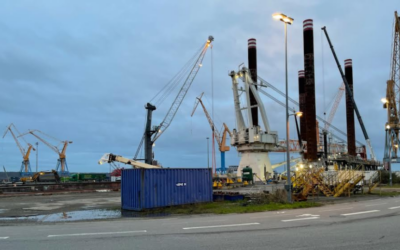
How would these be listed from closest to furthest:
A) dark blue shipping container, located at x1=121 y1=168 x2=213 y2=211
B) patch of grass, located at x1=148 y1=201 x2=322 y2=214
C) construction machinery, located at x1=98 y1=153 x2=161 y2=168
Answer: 1. patch of grass, located at x1=148 y1=201 x2=322 y2=214
2. dark blue shipping container, located at x1=121 y1=168 x2=213 y2=211
3. construction machinery, located at x1=98 y1=153 x2=161 y2=168

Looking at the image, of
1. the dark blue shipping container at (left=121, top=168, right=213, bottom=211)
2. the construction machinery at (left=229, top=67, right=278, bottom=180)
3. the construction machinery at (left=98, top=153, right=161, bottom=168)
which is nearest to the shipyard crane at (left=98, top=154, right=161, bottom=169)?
the construction machinery at (left=98, top=153, right=161, bottom=168)

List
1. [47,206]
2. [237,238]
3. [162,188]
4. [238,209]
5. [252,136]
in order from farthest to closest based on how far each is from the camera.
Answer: [252,136], [47,206], [162,188], [238,209], [237,238]

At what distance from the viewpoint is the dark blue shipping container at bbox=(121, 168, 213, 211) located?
25.3m

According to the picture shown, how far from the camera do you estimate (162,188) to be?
26.2 m

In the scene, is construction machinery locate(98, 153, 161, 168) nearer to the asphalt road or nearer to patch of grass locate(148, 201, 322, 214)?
patch of grass locate(148, 201, 322, 214)

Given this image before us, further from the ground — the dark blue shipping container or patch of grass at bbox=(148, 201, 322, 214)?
the dark blue shipping container

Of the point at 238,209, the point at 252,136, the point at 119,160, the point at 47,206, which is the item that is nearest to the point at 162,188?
the point at 238,209

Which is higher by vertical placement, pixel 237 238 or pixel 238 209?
pixel 237 238

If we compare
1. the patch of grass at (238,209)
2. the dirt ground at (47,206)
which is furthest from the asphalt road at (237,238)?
the dirt ground at (47,206)

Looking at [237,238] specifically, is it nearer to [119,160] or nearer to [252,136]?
[119,160]

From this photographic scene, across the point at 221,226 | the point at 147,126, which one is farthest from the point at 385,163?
the point at 221,226

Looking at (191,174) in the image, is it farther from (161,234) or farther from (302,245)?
(302,245)

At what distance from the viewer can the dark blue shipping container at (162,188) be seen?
82.9 feet

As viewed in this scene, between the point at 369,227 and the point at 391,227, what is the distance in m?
0.78
